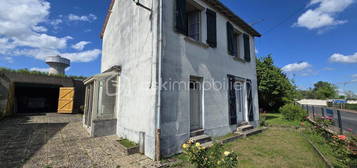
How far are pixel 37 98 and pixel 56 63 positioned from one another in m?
5.65

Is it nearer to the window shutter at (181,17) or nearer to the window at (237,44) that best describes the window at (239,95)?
the window at (237,44)

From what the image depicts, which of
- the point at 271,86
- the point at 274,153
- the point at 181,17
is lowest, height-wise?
the point at 274,153

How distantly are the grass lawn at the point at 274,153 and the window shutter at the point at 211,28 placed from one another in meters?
4.22

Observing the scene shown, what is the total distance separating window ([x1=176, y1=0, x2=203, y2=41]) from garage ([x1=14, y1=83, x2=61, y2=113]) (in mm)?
15634

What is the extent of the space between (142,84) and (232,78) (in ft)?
15.1

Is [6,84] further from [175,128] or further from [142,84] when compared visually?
[175,128]

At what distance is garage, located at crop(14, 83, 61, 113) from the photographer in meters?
14.6

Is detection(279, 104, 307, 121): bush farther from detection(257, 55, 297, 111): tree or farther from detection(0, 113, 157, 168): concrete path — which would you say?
detection(0, 113, 157, 168): concrete path

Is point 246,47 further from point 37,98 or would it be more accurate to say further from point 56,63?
point 56,63

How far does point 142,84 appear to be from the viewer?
15.9ft

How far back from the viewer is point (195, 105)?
5656 mm

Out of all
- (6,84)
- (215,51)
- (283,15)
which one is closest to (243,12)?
(283,15)

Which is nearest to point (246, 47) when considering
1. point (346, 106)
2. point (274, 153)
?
point (274, 153)

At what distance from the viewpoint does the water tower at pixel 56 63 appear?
1886 cm
